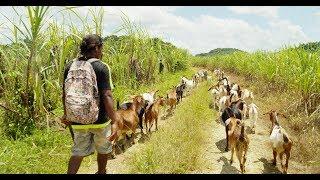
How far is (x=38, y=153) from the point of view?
21.1 ft

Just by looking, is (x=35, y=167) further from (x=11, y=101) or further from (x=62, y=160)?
(x=11, y=101)

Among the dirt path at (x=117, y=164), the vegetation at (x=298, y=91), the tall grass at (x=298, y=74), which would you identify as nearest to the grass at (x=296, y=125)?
the vegetation at (x=298, y=91)

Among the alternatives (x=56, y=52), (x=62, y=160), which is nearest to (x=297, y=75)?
(x=56, y=52)

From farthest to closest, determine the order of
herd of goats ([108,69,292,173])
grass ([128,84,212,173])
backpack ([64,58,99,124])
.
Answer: herd of goats ([108,69,292,173]) < grass ([128,84,212,173]) < backpack ([64,58,99,124])

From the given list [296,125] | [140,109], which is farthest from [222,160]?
[296,125]

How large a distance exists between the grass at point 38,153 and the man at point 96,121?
1.59 m

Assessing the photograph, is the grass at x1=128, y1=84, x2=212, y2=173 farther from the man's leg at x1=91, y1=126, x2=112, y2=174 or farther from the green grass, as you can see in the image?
the man's leg at x1=91, y1=126, x2=112, y2=174

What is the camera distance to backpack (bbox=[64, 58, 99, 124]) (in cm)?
404

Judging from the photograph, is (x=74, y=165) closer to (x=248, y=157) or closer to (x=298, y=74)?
(x=248, y=157)

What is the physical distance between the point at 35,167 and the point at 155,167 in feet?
5.55

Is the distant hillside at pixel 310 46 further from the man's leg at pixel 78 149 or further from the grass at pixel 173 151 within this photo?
the man's leg at pixel 78 149

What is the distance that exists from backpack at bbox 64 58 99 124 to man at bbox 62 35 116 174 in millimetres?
77

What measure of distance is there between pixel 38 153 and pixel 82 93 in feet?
9.12

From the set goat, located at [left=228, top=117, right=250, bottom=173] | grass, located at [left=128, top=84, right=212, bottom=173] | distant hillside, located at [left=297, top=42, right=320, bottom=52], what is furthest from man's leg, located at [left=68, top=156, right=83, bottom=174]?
distant hillside, located at [left=297, top=42, right=320, bottom=52]
